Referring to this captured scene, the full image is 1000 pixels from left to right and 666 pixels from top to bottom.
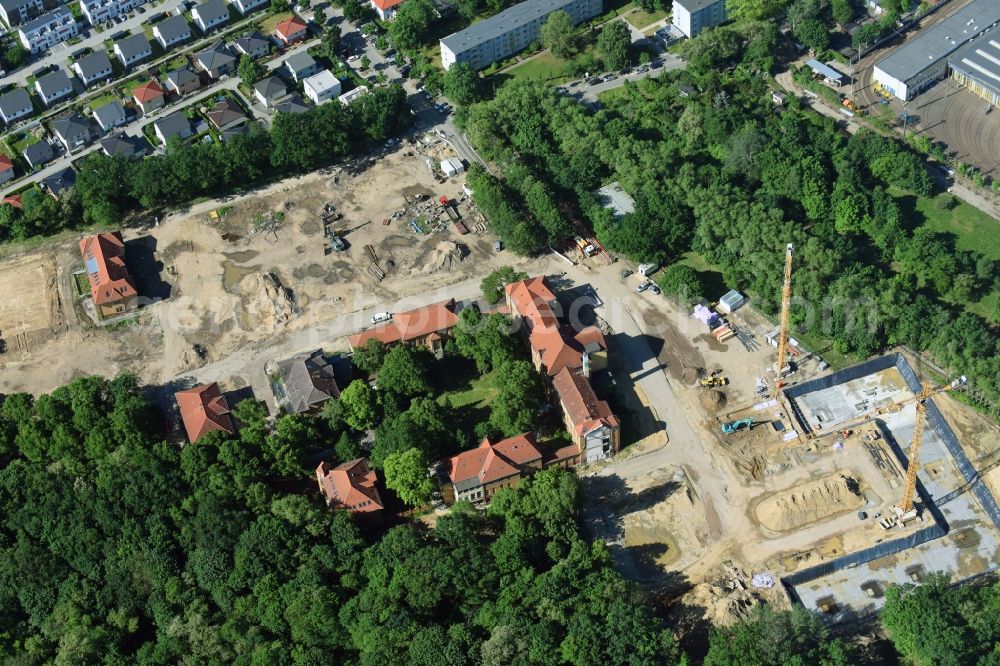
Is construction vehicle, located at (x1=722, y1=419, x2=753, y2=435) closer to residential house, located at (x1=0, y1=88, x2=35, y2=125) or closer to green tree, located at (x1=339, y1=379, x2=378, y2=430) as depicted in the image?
green tree, located at (x1=339, y1=379, x2=378, y2=430)

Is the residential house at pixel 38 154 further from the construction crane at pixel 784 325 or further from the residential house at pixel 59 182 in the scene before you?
the construction crane at pixel 784 325

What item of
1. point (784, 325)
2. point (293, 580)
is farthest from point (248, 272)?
point (784, 325)

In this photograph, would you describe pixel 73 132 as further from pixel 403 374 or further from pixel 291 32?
pixel 403 374

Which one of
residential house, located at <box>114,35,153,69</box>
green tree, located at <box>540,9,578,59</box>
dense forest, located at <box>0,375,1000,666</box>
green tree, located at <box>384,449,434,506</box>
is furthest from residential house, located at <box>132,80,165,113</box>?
green tree, located at <box>384,449,434,506</box>

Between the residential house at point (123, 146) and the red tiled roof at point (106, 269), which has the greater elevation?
the residential house at point (123, 146)

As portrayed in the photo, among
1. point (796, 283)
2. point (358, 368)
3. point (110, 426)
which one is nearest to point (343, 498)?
point (358, 368)

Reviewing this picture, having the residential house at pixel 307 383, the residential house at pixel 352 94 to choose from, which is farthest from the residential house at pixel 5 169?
the residential house at pixel 307 383
